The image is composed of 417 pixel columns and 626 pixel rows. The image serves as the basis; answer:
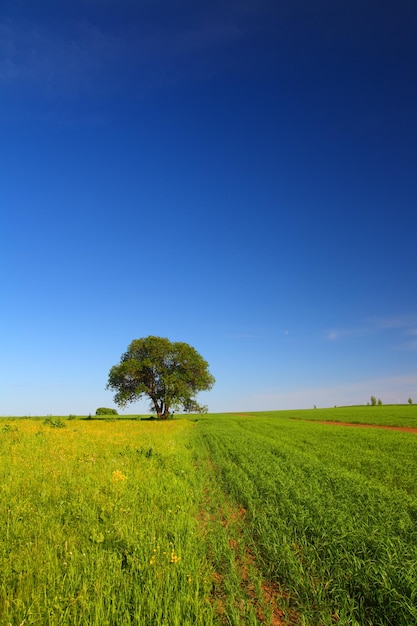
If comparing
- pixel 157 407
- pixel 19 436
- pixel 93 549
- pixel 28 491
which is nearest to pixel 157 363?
pixel 157 407

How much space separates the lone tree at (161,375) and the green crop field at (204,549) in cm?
4772

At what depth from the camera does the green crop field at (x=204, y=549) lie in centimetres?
452

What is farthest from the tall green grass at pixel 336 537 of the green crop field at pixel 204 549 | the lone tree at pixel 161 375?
the lone tree at pixel 161 375

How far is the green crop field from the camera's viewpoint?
14.8ft

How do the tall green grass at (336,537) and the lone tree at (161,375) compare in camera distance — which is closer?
the tall green grass at (336,537)

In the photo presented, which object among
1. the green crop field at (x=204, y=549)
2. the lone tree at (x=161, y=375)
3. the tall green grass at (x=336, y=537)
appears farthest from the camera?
the lone tree at (x=161, y=375)

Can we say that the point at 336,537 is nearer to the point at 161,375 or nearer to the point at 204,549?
the point at 204,549

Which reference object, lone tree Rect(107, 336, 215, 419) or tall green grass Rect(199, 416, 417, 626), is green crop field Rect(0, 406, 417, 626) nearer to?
tall green grass Rect(199, 416, 417, 626)

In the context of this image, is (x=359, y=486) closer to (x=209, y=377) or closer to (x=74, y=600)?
(x=74, y=600)

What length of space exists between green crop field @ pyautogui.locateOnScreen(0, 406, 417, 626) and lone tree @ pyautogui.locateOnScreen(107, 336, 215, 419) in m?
47.7

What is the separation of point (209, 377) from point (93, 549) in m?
57.7

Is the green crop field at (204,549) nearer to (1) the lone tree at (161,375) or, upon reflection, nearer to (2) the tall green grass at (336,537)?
(2) the tall green grass at (336,537)

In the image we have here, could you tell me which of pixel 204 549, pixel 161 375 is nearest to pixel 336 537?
pixel 204 549

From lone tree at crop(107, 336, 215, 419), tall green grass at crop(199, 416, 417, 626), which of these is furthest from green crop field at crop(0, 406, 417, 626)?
lone tree at crop(107, 336, 215, 419)
